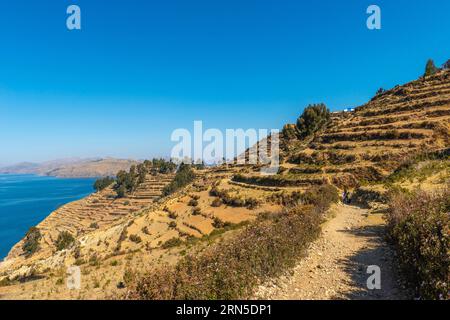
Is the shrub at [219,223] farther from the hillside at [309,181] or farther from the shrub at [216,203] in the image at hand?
the shrub at [216,203]

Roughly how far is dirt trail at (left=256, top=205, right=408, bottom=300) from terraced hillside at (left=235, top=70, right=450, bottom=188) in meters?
15.4

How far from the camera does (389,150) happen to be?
2967 cm

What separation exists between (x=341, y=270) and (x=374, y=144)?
2778cm

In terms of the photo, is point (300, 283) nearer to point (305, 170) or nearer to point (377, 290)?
point (377, 290)

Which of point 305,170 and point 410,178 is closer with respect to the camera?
point 410,178

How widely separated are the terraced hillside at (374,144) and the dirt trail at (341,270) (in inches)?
606

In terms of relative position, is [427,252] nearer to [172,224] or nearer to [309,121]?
[172,224]

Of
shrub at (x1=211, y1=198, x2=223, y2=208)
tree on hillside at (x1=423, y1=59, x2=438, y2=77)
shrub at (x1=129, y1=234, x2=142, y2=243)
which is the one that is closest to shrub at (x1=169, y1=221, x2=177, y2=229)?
shrub at (x1=129, y1=234, x2=142, y2=243)

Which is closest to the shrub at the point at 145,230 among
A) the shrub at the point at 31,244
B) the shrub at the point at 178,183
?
the shrub at the point at 178,183

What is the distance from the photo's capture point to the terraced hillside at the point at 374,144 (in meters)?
28.0

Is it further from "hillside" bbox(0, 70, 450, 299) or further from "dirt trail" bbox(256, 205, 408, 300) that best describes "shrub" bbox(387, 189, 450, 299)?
"hillside" bbox(0, 70, 450, 299)
